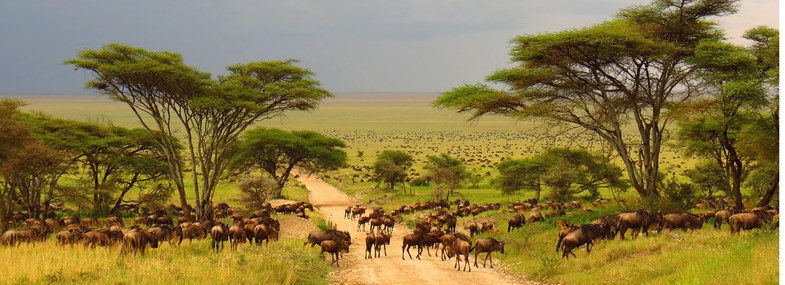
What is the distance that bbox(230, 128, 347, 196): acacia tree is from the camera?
154ft

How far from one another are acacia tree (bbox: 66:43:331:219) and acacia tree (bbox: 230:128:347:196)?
16.5 meters

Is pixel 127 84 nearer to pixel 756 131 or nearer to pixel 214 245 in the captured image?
pixel 214 245

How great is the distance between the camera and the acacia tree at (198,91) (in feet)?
82.9

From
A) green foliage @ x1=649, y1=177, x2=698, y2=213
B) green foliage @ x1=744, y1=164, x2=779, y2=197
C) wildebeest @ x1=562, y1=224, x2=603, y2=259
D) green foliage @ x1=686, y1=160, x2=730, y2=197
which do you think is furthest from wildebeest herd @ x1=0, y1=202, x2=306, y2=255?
green foliage @ x1=686, y1=160, x2=730, y2=197

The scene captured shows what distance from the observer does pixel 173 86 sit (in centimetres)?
2656

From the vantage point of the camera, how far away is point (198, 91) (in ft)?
89.9

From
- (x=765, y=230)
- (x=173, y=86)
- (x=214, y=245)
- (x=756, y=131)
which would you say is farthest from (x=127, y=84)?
(x=756, y=131)

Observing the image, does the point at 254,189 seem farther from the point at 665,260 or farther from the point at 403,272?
the point at 665,260

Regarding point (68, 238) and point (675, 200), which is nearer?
point (68, 238)

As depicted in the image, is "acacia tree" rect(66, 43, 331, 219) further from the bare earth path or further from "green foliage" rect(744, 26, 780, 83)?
"green foliage" rect(744, 26, 780, 83)

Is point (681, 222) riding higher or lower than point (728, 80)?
lower

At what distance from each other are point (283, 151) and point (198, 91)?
21.4 metres

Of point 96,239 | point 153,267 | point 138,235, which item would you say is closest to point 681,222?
point 153,267

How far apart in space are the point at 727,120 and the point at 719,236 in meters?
9.27
